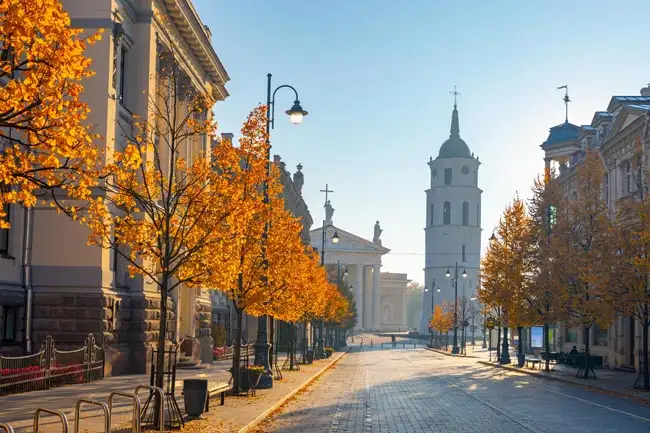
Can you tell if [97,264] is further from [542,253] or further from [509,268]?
[509,268]

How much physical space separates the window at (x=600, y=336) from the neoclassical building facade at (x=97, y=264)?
1070 inches

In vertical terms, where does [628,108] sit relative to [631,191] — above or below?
above

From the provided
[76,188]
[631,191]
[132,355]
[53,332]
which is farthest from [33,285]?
[631,191]

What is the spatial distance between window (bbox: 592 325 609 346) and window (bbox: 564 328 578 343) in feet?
18.7

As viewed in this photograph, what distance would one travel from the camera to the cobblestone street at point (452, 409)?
755 inches

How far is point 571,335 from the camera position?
61312 mm

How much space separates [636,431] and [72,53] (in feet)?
43.8

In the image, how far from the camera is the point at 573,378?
39562 millimetres

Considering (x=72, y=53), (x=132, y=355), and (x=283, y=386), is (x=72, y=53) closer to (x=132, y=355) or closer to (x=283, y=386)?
(x=283, y=386)

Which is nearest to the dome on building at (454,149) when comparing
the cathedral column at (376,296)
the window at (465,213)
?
the window at (465,213)

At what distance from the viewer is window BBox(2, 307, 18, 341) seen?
2819 centimetres

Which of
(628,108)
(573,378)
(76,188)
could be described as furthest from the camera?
(628,108)

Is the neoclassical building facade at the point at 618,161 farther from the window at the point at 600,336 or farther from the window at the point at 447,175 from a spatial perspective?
the window at the point at 447,175

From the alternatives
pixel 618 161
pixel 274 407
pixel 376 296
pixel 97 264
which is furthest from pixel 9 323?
pixel 376 296
